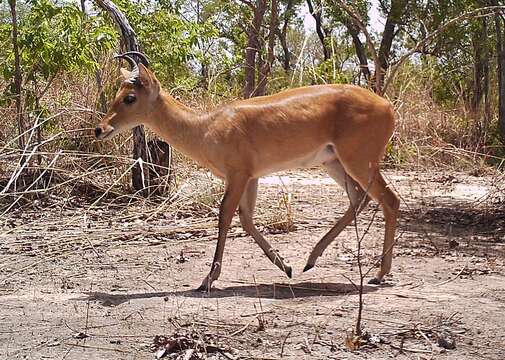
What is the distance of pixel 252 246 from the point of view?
27.7 ft

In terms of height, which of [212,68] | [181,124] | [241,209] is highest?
[212,68]

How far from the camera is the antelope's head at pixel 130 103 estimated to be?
6.93 meters

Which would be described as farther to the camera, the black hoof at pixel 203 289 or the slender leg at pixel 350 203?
the slender leg at pixel 350 203

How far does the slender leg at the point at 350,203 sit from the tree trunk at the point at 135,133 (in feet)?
12.7

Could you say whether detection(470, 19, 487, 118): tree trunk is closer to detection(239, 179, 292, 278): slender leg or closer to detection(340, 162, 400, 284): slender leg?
detection(340, 162, 400, 284): slender leg

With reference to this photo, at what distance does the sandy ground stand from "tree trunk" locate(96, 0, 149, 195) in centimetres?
54

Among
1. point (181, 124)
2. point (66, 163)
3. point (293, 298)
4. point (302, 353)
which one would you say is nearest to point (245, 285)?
point (293, 298)

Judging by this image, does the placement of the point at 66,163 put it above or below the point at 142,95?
below

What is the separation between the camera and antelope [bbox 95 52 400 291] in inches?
269

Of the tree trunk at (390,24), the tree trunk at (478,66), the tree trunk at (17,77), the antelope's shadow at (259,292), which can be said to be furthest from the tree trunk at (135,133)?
the tree trunk at (390,24)

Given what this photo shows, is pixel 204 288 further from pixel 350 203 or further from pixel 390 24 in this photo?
pixel 390 24

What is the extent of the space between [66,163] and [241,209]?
4.91 meters

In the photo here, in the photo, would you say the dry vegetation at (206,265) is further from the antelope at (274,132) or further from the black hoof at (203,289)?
the antelope at (274,132)

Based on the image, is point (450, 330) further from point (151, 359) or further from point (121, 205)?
point (121, 205)
